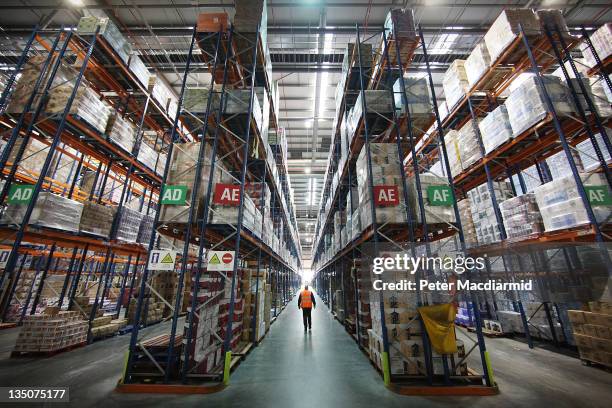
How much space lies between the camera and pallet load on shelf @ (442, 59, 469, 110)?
9.03 m

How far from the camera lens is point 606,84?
23.6 ft

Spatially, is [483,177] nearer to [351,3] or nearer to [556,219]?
[556,219]

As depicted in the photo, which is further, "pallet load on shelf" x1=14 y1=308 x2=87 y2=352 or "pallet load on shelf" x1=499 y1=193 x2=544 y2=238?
"pallet load on shelf" x1=499 y1=193 x2=544 y2=238

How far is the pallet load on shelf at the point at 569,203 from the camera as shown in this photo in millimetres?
5309

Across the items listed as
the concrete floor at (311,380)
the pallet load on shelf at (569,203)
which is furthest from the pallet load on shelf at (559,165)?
the concrete floor at (311,380)

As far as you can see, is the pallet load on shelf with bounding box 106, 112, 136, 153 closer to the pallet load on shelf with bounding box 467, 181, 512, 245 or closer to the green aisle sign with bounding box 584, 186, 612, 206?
the pallet load on shelf with bounding box 467, 181, 512, 245

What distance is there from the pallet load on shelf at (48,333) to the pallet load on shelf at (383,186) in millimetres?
7989

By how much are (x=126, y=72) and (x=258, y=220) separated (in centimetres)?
686

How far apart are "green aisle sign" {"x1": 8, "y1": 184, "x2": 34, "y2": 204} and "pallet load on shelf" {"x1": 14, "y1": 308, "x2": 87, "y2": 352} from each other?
2.82m

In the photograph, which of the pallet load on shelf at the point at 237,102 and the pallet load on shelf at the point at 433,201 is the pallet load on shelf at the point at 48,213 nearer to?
the pallet load on shelf at the point at 237,102

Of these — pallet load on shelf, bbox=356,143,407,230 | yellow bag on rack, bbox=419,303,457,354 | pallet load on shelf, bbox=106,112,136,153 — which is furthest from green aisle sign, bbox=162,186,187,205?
yellow bag on rack, bbox=419,303,457,354

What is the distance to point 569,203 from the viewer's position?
5539mm

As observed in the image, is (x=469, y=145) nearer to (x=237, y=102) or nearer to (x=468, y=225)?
(x=468, y=225)

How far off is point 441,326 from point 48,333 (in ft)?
28.8
